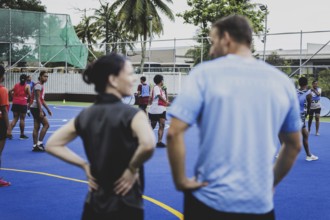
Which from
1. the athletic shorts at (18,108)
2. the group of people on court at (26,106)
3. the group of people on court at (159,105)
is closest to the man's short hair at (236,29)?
the group of people on court at (26,106)

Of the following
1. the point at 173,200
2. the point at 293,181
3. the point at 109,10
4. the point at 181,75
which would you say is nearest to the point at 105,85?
the point at 173,200

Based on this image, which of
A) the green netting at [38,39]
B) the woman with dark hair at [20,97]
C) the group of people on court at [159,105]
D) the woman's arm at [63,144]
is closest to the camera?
the woman's arm at [63,144]

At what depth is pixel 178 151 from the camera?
2336 mm

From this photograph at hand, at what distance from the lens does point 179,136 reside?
232 cm

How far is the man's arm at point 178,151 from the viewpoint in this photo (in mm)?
2318

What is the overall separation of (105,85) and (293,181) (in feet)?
19.3

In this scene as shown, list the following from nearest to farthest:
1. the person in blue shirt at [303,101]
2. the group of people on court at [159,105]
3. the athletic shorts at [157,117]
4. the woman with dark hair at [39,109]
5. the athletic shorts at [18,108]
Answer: the person in blue shirt at [303,101] → the woman with dark hair at [39,109] → the group of people on court at [159,105] → the athletic shorts at [157,117] → the athletic shorts at [18,108]

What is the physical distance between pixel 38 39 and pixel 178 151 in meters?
32.6

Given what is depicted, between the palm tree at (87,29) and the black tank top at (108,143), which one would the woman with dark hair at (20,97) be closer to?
the black tank top at (108,143)

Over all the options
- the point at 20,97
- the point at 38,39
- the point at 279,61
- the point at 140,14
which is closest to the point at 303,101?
the point at 20,97

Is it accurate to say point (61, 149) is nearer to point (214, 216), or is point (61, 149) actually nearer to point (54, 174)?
point (214, 216)

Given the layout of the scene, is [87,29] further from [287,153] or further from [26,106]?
[287,153]

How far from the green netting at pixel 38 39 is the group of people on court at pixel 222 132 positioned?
3142cm

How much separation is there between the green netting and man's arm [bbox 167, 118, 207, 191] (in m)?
31.8
